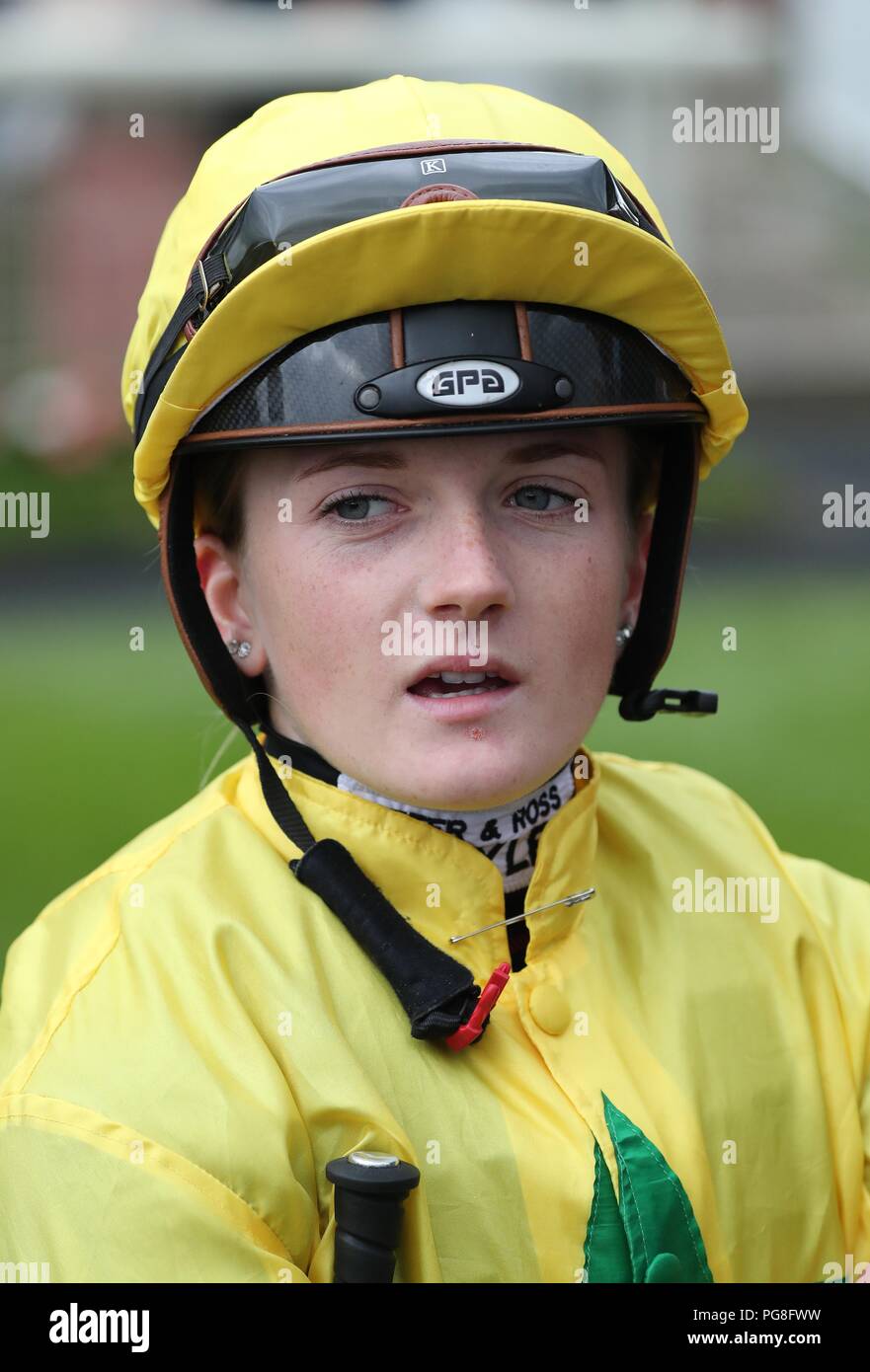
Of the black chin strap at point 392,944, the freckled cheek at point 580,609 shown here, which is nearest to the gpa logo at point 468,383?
the freckled cheek at point 580,609

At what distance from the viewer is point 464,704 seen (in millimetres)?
2227

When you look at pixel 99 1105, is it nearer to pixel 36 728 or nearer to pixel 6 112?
pixel 36 728

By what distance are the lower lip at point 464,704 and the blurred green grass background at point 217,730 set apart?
3.40 meters

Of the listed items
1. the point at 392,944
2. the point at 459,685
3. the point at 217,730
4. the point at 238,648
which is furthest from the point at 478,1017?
the point at 217,730

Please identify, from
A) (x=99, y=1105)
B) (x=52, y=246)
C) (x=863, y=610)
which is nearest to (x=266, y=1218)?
(x=99, y=1105)

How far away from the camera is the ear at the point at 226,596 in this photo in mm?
2520

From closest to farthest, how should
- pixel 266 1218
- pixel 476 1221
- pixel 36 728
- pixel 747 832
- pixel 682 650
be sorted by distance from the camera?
pixel 266 1218
pixel 476 1221
pixel 747 832
pixel 36 728
pixel 682 650

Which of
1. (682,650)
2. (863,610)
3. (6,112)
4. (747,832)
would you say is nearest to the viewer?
(747,832)

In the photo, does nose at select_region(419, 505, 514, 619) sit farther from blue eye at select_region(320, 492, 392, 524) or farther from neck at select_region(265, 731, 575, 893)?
neck at select_region(265, 731, 575, 893)

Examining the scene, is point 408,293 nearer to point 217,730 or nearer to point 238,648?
point 238,648

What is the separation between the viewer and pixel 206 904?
2.25 metres

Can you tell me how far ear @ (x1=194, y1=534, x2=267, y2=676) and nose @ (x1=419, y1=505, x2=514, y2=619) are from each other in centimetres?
42

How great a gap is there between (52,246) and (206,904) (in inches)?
668

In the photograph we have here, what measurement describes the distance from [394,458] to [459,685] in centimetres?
32
